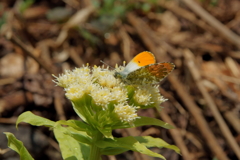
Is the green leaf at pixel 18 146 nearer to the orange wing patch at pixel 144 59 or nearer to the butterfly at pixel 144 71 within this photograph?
the butterfly at pixel 144 71

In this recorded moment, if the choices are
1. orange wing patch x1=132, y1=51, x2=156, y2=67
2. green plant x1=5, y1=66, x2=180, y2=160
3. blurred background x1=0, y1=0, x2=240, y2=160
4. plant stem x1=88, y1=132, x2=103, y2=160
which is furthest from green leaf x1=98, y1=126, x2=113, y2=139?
blurred background x1=0, y1=0, x2=240, y2=160

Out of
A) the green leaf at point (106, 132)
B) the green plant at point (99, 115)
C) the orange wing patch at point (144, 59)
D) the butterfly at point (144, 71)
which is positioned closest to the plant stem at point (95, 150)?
the green plant at point (99, 115)

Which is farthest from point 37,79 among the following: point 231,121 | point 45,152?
point 231,121

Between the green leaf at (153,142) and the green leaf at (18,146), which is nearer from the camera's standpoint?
the green leaf at (18,146)

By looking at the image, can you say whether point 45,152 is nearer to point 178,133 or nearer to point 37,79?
point 37,79

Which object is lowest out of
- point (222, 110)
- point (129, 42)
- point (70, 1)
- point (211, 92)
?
point (222, 110)

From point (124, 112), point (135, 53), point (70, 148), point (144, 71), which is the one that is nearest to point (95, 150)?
point (70, 148)

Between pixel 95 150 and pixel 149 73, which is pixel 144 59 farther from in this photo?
pixel 95 150
